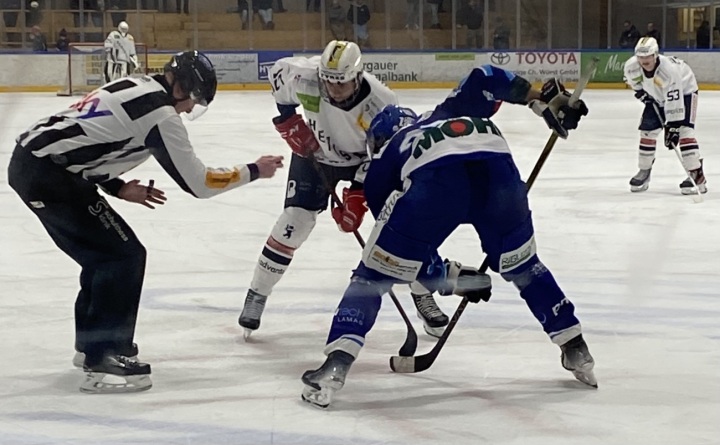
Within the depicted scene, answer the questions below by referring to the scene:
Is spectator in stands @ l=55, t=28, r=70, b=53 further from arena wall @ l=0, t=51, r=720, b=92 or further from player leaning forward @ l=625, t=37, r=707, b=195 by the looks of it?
player leaning forward @ l=625, t=37, r=707, b=195

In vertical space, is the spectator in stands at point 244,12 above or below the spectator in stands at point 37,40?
above

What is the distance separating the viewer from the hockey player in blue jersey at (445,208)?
10.0ft

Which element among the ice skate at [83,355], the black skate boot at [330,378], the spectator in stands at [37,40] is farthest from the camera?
the spectator in stands at [37,40]

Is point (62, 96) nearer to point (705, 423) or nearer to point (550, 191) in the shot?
point (550, 191)

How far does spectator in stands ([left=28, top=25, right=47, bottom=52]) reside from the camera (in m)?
16.5

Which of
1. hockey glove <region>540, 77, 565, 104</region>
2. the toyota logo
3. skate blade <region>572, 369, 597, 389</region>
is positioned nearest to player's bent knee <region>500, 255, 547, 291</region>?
skate blade <region>572, 369, 597, 389</region>

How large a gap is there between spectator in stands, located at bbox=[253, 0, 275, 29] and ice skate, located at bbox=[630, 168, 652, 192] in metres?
11.0

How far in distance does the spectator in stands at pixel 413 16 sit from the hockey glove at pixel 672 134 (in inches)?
407

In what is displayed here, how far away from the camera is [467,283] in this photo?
11.5 ft

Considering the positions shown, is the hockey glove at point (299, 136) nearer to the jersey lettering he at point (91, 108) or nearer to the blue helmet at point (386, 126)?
the blue helmet at point (386, 126)

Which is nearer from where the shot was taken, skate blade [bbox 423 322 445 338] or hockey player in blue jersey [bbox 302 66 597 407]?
hockey player in blue jersey [bbox 302 66 597 407]

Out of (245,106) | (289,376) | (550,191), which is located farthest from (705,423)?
(245,106)

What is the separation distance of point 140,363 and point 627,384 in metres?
1.45

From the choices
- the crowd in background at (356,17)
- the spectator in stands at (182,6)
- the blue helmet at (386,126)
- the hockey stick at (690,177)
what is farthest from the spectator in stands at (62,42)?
the blue helmet at (386,126)
